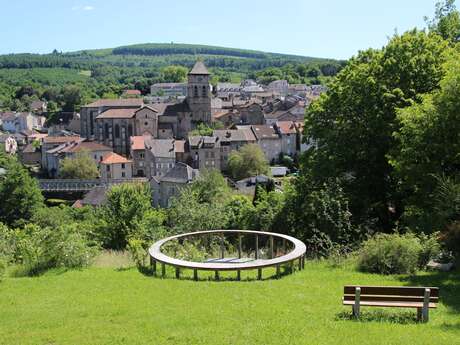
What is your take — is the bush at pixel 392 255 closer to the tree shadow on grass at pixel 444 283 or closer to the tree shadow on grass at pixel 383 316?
the tree shadow on grass at pixel 444 283

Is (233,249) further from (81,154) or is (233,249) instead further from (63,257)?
(81,154)

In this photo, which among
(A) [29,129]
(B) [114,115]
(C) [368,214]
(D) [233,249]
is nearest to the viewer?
(D) [233,249]

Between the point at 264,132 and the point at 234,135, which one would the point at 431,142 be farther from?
the point at 264,132

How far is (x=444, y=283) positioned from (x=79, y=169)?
233ft

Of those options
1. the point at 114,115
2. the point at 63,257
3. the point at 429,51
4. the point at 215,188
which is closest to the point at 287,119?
the point at 114,115

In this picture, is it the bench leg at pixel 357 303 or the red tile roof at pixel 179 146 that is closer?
the bench leg at pixel 357 303

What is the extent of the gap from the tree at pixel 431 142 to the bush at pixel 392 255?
2.36 meters

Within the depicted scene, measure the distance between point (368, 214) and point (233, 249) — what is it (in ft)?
17.8

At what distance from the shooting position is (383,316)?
350 inches

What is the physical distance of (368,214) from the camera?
19.5 meters

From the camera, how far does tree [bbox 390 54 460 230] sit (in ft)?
48.3

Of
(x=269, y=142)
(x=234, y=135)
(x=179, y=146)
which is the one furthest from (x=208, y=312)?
(x=269, y=142)

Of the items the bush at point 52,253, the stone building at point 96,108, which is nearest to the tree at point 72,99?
the stone building at point 96,108

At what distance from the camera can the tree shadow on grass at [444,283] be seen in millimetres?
9710
